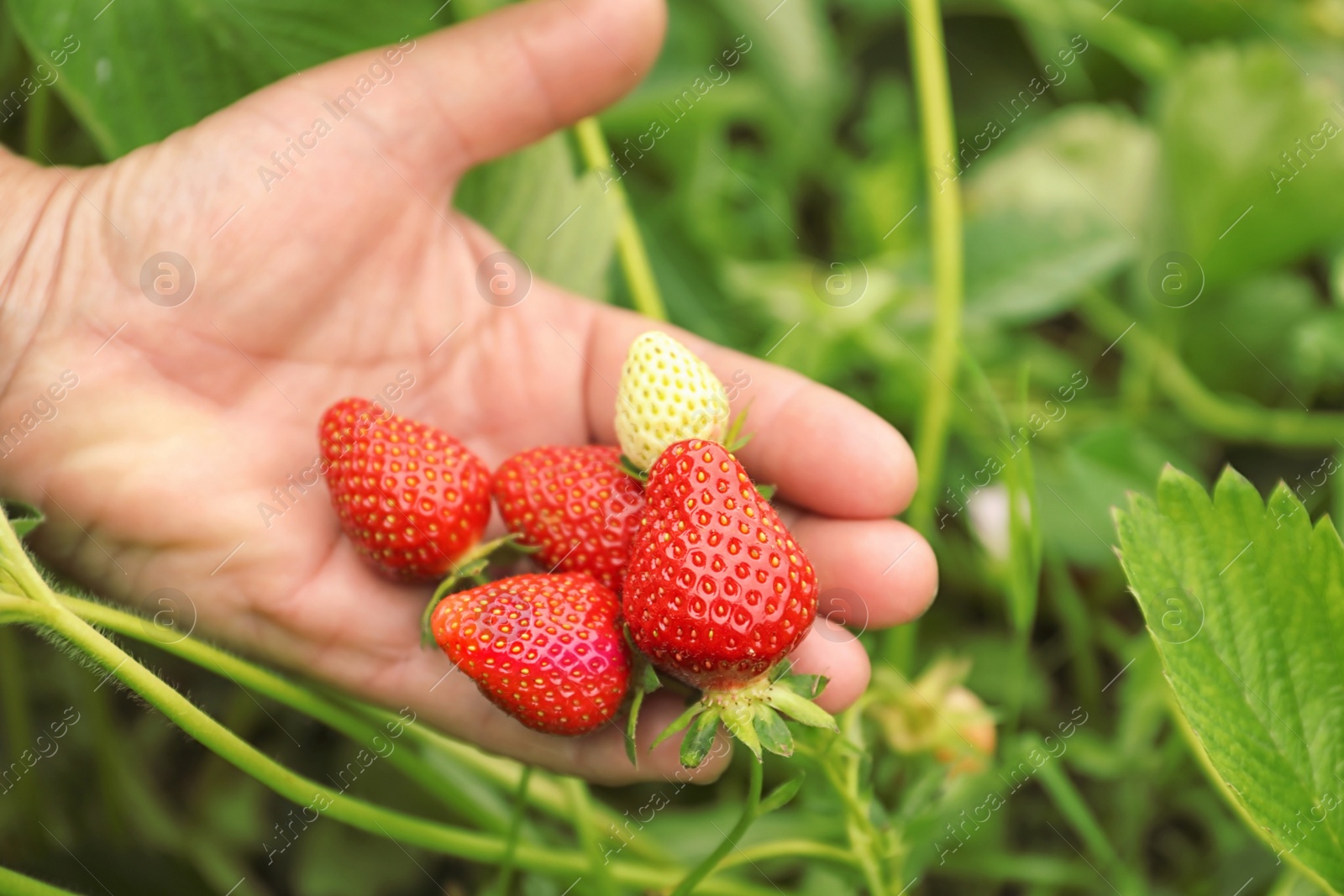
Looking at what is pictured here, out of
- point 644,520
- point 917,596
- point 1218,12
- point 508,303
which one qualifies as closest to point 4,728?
point 508,303

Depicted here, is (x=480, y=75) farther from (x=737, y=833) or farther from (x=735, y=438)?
(x=737, y=833)

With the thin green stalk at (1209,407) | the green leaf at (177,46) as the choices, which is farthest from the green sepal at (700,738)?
the thin green stalk at (1209,407)

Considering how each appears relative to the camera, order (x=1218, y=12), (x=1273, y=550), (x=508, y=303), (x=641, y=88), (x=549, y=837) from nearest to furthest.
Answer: (x=1273, y=550)
(x=508, y=303)
(x=549, y=837)
(x=641, y=88)
(x=1218, y=12)

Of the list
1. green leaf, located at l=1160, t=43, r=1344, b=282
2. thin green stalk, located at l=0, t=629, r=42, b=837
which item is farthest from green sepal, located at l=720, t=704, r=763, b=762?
green leaf, located at l=1160, t=43, r=1344, b=282

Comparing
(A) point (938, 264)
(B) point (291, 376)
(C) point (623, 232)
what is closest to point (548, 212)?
(C) point (623, 232)

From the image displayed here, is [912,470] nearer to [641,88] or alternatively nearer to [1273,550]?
[1273,550]
